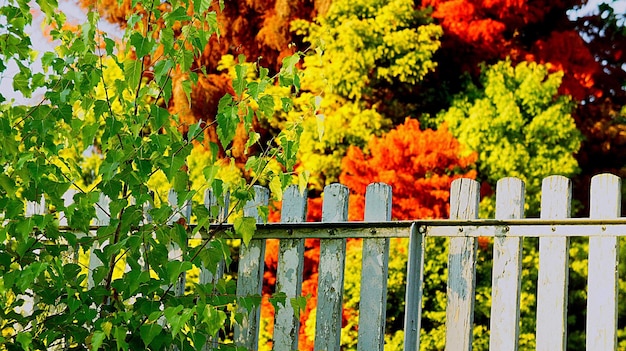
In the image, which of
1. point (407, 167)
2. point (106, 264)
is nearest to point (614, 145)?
point (407, 167)

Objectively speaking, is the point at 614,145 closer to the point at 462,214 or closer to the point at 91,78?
the point at 462,214

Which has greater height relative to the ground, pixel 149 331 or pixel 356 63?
pixel 356 63

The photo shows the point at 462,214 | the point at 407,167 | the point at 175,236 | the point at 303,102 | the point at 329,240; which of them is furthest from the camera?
the point at 303,102

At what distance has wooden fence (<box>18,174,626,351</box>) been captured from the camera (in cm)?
342

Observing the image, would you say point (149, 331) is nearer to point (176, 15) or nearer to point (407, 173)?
point (176, 15)

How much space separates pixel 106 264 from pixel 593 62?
9.97 m

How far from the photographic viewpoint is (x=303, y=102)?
11344 millimetres

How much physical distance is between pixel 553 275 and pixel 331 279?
938 mm

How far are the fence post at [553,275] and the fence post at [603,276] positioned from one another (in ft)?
0.32

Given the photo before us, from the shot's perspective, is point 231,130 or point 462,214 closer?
point 231,130

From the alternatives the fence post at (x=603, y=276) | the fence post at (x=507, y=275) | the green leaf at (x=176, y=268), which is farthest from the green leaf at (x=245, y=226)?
the fence post at (x=603, y=276)

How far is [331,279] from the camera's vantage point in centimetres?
396

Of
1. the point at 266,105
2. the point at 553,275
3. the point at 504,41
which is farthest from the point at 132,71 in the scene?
the point at 504,41

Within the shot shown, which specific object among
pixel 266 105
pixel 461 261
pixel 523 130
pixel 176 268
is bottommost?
pixel 176 268
